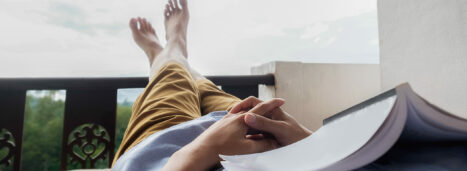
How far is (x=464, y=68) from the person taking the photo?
2.22 ft

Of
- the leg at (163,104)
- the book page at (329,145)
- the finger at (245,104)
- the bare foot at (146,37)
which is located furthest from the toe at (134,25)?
the book page at (329,145)

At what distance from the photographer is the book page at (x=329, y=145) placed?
0.65 feet

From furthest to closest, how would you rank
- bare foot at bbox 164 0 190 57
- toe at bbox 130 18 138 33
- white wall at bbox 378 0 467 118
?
1. toe at bbox 130 18 138 33
2. bare foot at bbox 164 0 190 57
3. white wall at bbox 378 0 467 118

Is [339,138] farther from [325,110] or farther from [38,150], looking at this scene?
[38,150]

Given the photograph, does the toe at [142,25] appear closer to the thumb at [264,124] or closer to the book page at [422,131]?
the thumb at [264,124]

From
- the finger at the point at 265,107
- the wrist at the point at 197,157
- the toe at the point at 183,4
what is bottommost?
the wrist at the point at 197,157

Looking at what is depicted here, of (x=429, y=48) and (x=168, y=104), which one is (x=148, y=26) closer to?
(x=168, y=104)

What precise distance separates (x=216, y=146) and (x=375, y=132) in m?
0.20

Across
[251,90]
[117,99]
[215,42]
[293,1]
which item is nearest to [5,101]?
[117,99]

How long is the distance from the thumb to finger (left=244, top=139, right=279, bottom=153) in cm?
2

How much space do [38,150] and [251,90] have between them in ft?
5.80

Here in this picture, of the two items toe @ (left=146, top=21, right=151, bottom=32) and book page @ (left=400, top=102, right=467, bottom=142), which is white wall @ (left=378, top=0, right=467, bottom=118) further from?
toe @ (left=146, top=21, right=151, bottom=32)

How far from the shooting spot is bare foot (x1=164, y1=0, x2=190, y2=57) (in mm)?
1190

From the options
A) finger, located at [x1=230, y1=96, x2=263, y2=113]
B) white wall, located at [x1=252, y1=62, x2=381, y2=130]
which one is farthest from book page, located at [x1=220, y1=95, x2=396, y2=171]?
white wall, located at [x1=252, y1=62, x2=381, y2=130]
